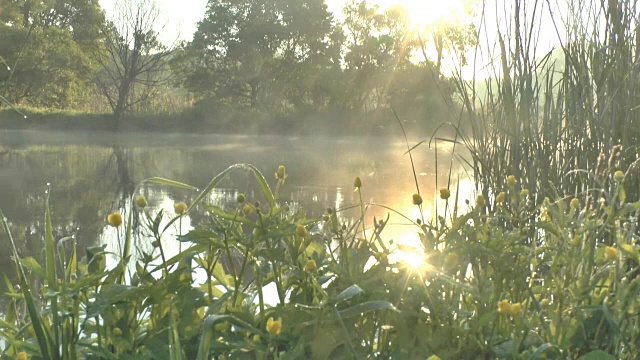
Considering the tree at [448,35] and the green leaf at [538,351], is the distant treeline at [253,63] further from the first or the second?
the green leaf at [538,351]

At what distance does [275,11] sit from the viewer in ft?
58.6

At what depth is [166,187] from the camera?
498cm

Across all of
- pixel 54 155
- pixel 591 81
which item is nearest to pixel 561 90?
pixel 591 81

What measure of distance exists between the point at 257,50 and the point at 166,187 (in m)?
12.7

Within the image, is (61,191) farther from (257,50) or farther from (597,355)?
(257,50)

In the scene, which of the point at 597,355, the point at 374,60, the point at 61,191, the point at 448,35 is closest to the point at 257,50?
the point at 374,60

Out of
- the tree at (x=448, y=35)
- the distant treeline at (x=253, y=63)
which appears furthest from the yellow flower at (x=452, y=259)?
the distant treeline at (x=253, y=63)

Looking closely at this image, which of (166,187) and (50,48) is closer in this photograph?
(166,187)

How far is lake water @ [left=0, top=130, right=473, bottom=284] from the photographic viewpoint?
3311mm

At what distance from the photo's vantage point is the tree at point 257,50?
17.0 metres

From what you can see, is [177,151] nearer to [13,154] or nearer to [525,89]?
[13,154]

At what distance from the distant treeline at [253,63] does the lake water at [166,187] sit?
6.88m

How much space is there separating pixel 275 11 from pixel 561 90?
16.7m

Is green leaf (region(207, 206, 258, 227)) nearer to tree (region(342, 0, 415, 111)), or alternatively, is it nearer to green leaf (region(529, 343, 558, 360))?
green leaf (region(529, 343, 558, 360))
